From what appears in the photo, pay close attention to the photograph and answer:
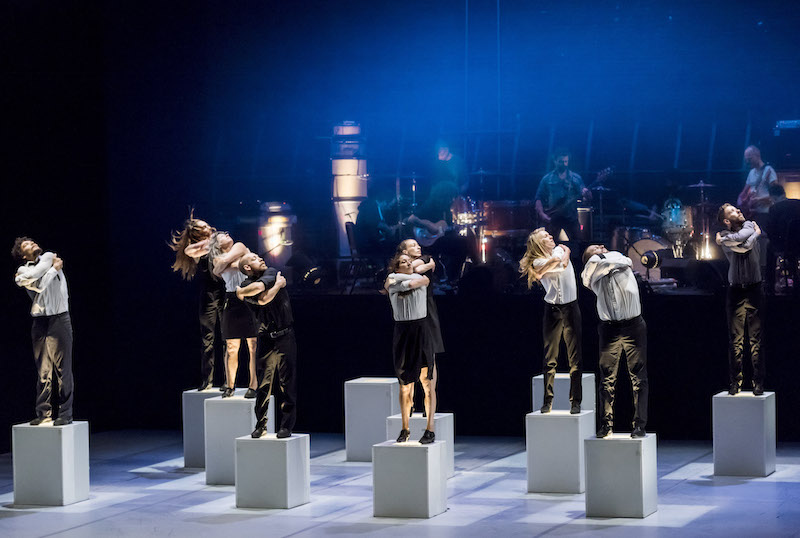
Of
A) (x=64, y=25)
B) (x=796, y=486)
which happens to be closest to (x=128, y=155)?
(x=64, y=25)

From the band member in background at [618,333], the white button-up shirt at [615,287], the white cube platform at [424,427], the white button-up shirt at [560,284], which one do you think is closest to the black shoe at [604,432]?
the band member in background at [618,333]

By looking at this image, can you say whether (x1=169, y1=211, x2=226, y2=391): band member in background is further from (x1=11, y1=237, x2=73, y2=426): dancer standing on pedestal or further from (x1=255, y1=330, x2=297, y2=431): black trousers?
(x1=255, y1=330, x2=297, y2=431): black trousers

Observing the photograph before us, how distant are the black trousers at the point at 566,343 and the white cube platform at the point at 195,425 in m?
2.84

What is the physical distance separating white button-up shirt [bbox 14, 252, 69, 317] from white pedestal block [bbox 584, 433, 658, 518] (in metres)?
3.99

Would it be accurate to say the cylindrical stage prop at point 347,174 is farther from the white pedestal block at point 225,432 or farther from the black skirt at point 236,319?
the white pedestal block at point 225,432

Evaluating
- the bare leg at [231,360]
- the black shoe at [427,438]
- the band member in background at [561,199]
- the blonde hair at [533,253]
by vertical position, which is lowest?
the black shoe at [427,438]

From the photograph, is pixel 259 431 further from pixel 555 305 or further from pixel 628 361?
pixel 628 361

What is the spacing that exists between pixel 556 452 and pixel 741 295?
196cm

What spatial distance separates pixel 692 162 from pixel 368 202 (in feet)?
10.1

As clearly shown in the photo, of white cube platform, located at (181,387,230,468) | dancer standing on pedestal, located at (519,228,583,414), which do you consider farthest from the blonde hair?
white cube platform, located at (181,387,230,468)

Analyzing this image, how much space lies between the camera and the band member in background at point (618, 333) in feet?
27.4

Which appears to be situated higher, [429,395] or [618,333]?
[618,333]

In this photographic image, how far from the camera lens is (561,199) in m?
11.6

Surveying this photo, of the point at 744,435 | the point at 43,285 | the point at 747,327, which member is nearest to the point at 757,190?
the point at 747,327
